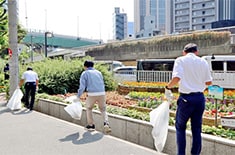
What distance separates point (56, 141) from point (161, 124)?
2.61 metres

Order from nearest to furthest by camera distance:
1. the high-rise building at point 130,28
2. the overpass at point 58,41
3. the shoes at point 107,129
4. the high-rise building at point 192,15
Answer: the shoes at point 107,129 → the overpass at point 58,41 → the high-rise building at point 192,15 → the high-rise building at point 130,28

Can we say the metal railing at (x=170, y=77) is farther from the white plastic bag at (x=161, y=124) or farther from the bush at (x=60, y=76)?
the white plastic bag at (x=161, y=124)

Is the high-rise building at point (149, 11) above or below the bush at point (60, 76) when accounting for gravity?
above

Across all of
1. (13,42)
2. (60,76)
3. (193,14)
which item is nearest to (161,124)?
(13,42)

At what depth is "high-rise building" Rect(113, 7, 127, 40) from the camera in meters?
134

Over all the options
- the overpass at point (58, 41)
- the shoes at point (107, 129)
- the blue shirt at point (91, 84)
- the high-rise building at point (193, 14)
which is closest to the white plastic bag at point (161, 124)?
the shoes at point (107, 129)

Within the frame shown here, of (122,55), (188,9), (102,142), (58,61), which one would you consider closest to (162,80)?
(58,61)

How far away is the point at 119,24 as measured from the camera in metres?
135

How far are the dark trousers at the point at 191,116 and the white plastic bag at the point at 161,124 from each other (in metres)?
0.61

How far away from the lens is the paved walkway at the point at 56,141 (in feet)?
21.1

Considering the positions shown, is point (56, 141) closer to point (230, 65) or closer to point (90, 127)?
point (90, 127)

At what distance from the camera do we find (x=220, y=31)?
30906 mm

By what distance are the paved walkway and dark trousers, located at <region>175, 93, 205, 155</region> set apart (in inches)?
45.0

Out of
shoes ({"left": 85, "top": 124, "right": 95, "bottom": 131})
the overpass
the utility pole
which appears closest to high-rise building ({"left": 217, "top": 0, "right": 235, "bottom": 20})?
the overpass
